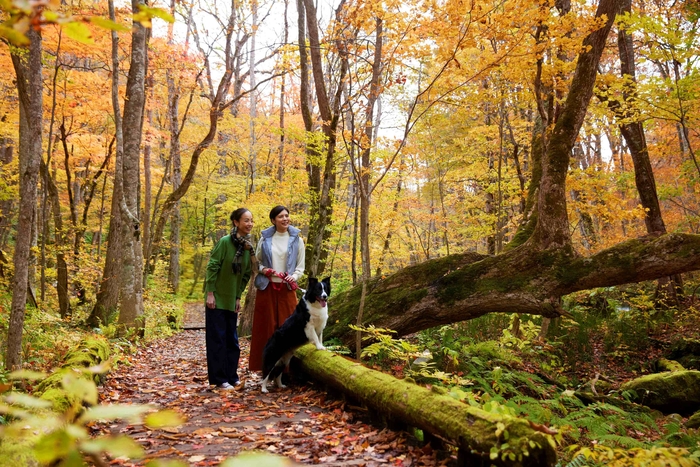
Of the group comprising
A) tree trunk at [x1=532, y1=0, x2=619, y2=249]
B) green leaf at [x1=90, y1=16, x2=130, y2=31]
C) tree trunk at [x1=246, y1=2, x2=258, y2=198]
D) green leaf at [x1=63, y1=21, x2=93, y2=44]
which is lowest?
green leaf at [x1=63, y1=21, x2=93, y2=44]

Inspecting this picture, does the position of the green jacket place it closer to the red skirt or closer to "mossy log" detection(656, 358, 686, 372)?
the red skirt

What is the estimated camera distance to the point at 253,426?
4266mm

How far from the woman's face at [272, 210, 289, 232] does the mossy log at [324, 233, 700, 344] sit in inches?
90.7

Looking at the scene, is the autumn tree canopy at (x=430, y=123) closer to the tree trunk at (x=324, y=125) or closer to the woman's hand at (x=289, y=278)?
the tree trunk at (x=324, y=125)

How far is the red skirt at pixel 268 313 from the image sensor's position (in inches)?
248

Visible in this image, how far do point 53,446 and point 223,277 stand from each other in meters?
5.45

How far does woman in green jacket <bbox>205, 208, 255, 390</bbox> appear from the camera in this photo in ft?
19.3

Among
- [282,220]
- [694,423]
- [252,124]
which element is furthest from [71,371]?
[252,124]

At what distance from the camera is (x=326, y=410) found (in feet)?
15.8

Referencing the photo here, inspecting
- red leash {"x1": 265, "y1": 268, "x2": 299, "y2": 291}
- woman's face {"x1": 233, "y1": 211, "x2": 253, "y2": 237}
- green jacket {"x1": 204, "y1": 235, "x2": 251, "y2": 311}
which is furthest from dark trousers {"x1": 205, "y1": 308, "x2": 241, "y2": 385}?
woman's face {"x1": 233, "y1": 211, "x2": 253, "y2": 237}

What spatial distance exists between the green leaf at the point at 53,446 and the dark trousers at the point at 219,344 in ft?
17.8

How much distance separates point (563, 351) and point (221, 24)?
14228mm

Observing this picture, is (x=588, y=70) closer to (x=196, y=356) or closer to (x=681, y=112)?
(x=681, y=112)

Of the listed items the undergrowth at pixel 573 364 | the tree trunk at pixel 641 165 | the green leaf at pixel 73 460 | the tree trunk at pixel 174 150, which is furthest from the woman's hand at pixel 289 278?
the tree trunk at pixel 174 150
